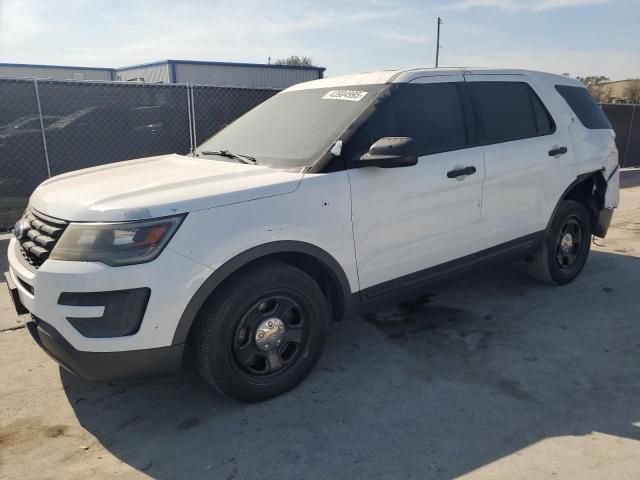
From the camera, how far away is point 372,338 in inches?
158

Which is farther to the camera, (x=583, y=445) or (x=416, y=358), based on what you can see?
(x=416, y=358)

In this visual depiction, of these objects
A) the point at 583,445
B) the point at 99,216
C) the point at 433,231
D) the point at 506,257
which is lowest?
the point at 583,445

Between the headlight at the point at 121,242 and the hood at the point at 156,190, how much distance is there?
0.05 meters

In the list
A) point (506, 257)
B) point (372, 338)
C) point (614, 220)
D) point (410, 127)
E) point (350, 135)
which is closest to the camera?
point (350, 135)

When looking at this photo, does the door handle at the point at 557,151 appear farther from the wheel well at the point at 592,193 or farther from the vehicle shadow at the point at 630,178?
the vehicle shadow at the point at 630,178

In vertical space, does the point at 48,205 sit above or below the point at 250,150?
below

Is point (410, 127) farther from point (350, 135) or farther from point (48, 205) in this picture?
point (48, 205)

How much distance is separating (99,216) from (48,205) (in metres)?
0.52

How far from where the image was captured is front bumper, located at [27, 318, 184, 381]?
2623 mm

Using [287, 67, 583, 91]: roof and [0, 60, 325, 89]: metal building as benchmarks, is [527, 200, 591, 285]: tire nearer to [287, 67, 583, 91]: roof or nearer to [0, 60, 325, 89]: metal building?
[287, 67, 583, 91]: roof

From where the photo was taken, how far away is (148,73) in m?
27.7

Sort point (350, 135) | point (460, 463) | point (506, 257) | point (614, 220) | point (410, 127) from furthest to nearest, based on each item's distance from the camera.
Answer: point (614, 220), point (506, 257), point (410, 127), point (350, 135), point (460, 463)

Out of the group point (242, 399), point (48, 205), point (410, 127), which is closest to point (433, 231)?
point (410, 127)

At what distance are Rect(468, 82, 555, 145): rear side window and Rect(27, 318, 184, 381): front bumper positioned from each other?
2.71 metres
